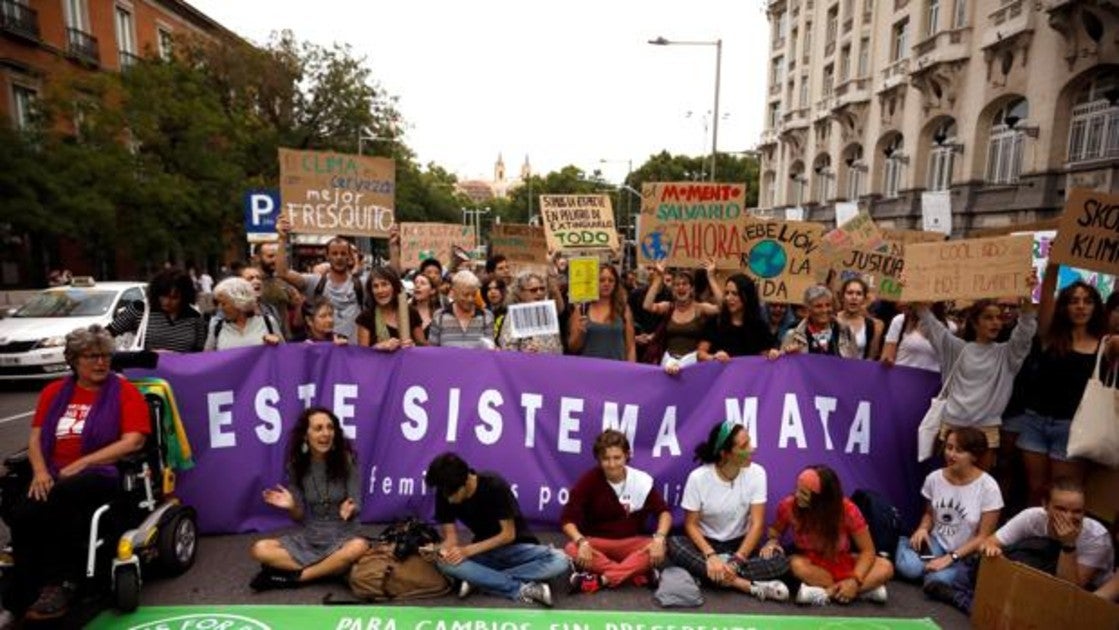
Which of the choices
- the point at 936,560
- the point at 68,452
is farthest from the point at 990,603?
the point at 68,452

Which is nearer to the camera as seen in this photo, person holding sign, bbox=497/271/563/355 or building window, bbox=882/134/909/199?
person holding sign, bbox=497/271/563/355

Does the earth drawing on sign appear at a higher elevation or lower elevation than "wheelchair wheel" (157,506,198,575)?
higher

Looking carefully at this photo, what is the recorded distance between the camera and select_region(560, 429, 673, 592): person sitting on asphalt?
13.0 feet

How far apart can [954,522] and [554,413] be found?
8.70 ft

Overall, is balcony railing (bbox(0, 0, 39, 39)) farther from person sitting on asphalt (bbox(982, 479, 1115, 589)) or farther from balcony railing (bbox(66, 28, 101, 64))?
person sitting on asphalt (bbox(982, 479, 1115, 589))

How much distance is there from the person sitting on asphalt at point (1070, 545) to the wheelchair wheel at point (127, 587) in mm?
4585

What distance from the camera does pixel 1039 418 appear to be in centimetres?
413

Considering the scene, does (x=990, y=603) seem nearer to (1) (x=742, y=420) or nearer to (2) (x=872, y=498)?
(2) (x=872, y=498)

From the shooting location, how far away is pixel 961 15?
23.0 meters

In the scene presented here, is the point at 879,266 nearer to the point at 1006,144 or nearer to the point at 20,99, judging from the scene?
the point at 1006,144

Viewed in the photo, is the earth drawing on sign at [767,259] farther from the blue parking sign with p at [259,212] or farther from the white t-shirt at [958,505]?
the blue parking sign with p at [259,212]

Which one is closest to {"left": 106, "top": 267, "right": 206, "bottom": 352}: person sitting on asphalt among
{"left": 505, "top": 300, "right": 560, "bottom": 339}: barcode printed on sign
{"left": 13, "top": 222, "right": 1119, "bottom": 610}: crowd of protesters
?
{"left": 13, "top": 222, "right": 1119, "bottom": 610}: crowd of protesters

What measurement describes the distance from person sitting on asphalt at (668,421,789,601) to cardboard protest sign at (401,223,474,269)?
7.05 metres

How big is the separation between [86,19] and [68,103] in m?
13.4
